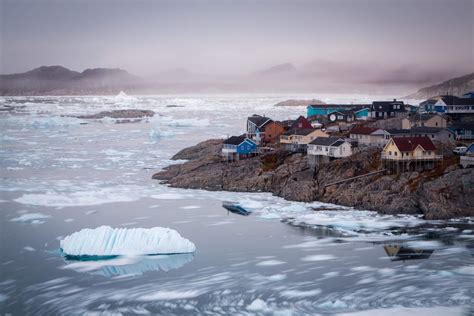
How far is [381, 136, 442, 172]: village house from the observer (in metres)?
24.1

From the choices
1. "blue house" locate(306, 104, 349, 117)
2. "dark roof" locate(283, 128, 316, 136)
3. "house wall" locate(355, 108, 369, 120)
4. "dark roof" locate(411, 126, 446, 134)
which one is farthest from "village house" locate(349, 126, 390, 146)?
"blue house" locate(306, 104, 349, 117)

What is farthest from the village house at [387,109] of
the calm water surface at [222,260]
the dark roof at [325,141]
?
the calm water surface at [222,260]

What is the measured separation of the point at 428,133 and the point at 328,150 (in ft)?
15.2

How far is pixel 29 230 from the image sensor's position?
1909 cm

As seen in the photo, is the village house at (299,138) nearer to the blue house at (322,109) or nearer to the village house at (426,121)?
the village house at (426,121)

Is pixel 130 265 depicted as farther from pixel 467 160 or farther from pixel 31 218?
pixel 467 160

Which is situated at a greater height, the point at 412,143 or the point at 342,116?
the point at 342,116

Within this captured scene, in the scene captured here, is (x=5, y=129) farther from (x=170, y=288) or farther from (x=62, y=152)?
(x=170, y=288)

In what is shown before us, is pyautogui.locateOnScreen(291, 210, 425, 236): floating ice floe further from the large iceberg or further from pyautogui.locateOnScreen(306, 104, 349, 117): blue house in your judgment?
pyautogui.locateOnScreen(306, 104, 349, 117): blue house

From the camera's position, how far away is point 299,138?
29.7 m

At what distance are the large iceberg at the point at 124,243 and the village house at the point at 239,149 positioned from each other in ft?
41.0

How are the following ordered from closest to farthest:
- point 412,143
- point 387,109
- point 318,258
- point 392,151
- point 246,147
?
point 318,258, point 392,151, point 412,143, point 246,147, point 387,109

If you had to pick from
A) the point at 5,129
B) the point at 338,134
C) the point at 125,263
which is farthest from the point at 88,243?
the point at 5,129

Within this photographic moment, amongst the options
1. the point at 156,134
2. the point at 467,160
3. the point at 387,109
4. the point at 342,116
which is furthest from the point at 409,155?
the point at 156,134
